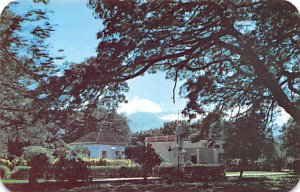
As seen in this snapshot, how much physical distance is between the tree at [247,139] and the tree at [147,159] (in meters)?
1.15

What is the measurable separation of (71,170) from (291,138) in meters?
3.51

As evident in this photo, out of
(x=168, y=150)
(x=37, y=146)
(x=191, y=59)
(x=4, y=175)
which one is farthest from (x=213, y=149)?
(x=4, y=175)

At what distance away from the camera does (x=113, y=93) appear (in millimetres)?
6113

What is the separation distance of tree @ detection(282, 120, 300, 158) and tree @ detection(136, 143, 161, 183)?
A: 6.91 ft

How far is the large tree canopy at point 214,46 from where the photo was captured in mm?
6105

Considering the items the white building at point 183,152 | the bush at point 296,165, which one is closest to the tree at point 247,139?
the white building at point 183,152

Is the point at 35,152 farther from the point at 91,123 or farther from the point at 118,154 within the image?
the point at 118,154

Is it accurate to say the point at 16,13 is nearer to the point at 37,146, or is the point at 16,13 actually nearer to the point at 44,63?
the point at 44,63

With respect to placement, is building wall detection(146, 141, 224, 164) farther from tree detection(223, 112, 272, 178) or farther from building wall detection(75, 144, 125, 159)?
building wall detection(75, 144, 125, 159)

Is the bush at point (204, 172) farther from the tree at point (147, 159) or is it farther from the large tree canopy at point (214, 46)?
the large tree canopy at point (214, 46)

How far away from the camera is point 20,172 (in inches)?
225

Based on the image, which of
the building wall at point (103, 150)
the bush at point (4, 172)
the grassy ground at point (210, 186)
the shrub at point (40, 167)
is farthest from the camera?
the building wall at point (103, 150)

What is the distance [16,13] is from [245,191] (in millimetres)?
4359

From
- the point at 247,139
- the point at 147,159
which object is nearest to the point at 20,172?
the point at 147,159
